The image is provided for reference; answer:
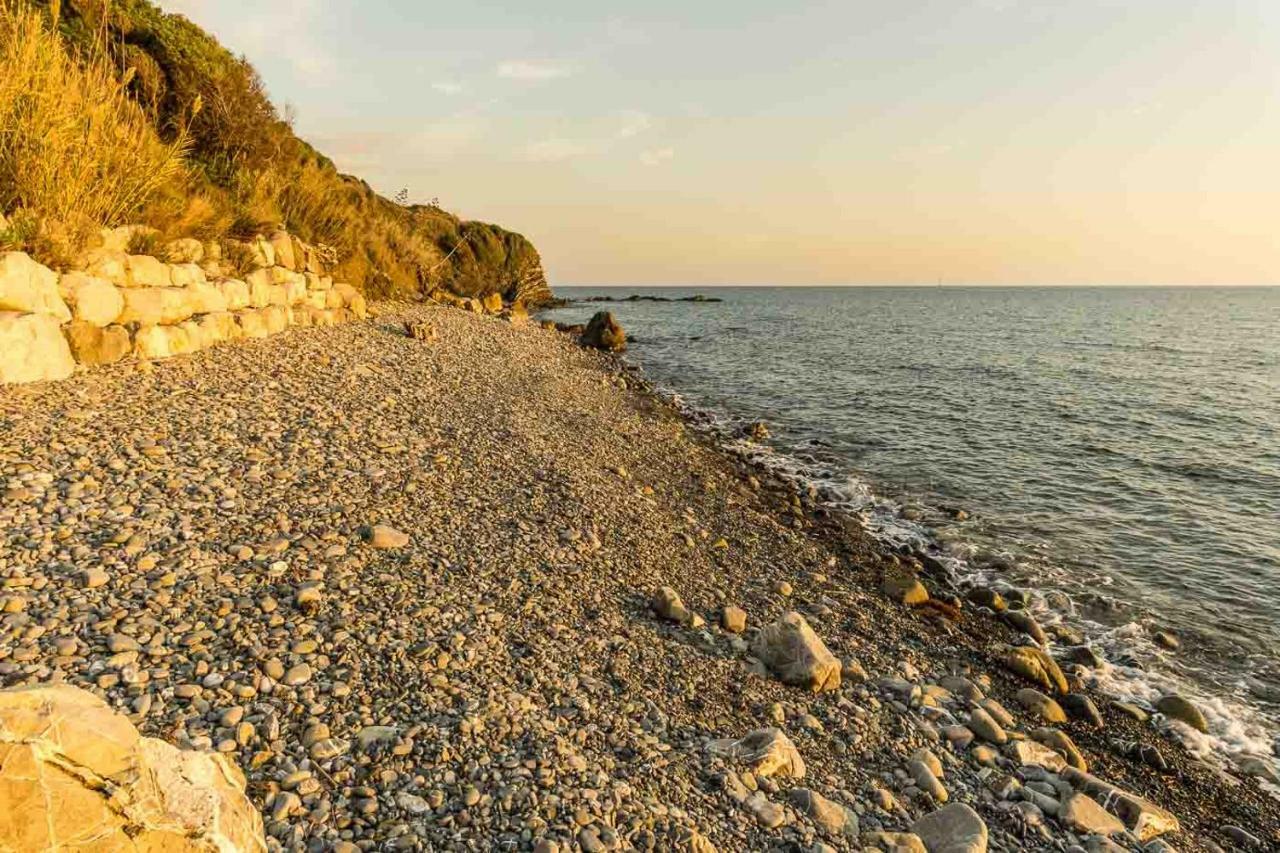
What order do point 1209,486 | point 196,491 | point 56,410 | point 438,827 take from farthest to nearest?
point 1209,486, point 56,410, point 196,491, point 438,827

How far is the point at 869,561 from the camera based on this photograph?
11.4 metres

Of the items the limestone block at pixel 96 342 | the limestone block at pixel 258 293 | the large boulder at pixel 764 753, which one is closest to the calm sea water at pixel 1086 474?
the large boulder at pixel 764 753

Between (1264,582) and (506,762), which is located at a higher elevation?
(506,762)

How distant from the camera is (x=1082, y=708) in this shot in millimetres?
7809

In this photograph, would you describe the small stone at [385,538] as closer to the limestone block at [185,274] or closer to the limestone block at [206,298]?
the limestone block at [185,274]

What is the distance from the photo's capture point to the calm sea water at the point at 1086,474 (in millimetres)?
9609

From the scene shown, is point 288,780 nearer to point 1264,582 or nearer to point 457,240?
point 1264,582

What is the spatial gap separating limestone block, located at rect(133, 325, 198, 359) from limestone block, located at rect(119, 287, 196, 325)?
0.59 ft

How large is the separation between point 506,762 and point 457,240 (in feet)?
146

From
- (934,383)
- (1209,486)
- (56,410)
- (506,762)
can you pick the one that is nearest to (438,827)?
(506,762)

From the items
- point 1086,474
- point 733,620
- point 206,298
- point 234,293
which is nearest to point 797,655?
point 733,620

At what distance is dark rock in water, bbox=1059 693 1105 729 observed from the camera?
7.68m

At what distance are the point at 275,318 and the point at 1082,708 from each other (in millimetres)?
17133

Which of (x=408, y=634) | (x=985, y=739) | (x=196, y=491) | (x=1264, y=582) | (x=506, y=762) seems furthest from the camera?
(x=1264, y=582)
